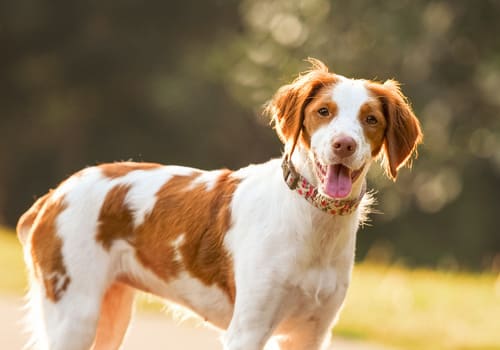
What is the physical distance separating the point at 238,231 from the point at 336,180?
63cm

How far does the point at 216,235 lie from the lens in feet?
16.9

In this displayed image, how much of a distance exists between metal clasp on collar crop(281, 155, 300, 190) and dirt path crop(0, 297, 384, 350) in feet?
10.6

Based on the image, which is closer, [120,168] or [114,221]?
[114,221]

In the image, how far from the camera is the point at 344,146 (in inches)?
175

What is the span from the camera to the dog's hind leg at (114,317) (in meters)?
5.63

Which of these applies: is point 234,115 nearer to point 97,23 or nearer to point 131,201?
point 97,23

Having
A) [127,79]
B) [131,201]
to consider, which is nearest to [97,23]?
[127,79]

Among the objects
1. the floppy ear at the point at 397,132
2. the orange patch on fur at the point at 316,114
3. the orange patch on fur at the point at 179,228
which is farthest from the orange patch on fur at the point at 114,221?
the floppy ear at the point at 397,132

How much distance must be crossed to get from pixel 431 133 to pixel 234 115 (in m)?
9.75

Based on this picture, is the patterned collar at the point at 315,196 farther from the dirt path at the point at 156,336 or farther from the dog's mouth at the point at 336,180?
the dirt path at the point at 156,336

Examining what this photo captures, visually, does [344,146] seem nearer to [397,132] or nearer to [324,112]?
[324,112]

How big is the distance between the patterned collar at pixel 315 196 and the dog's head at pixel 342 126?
0.07 m

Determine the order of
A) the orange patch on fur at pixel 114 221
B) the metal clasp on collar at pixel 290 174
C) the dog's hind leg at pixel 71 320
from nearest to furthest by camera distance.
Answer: the metal clasp on collar at pixel 290 174 < the dog's hind leg at pixel 71 320 < the orange patch on fur at pixel 114 221

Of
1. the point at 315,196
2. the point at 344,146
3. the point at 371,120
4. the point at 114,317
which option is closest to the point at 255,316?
the point at 315,196
